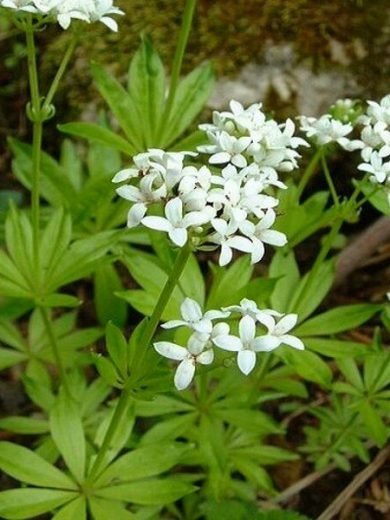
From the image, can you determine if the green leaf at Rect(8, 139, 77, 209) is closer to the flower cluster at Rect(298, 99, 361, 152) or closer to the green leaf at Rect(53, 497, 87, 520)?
the flower cluster at Rect(298, 99, 361, 152)

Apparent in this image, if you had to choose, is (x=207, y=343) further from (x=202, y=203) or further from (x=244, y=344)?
(x=202, y=203)

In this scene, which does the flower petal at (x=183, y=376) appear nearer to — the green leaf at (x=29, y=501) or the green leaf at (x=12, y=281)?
the green leaf at (x=29, y=501)

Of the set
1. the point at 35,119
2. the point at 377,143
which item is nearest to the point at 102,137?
the point at 35,119

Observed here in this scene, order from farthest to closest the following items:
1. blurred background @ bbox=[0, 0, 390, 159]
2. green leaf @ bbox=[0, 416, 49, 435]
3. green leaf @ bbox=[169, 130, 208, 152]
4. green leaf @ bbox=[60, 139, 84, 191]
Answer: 1. blurred background @ bbox=[0, 0, 390, 159]
2. green leaf @ bbox=[60, 139, 84, 191]
3. green leaf @ bbox=[169, 130, 208, 152]
4. green leaf @ bbox=[0, 416, 49, 435]

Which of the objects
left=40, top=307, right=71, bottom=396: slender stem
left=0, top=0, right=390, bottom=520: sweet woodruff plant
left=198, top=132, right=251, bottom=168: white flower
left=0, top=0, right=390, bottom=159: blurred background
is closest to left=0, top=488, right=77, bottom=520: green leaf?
left=0, top=0, right=390, bottom=520: sweet woodruff plant

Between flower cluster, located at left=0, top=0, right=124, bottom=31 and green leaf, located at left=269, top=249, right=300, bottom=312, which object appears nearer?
flower cluster, located at left=0, top=0, right=124, bottom=31

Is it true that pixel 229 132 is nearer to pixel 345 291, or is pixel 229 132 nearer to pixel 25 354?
pixel 25 354
